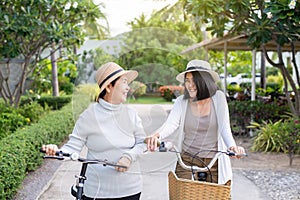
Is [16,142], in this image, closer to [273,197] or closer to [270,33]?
[273,197]

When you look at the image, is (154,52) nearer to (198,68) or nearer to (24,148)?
(198,68)

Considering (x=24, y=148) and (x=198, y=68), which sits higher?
(x=198, y=68)

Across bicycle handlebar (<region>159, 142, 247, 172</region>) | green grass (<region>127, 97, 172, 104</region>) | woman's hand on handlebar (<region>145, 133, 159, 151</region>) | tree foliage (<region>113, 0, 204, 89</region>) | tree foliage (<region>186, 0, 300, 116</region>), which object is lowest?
bicycle handlebar (<region>159, 142, 247, 172</region>)

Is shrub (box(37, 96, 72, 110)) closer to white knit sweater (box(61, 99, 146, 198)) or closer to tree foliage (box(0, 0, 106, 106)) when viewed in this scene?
tree foliage (box(0, 0, 106, 106))

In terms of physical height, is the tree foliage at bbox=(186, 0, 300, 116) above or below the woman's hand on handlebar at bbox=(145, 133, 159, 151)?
above

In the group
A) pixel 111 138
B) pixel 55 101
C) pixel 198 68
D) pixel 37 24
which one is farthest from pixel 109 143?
pixel 55 101

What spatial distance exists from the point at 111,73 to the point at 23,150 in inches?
135

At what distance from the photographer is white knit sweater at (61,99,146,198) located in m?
2.11

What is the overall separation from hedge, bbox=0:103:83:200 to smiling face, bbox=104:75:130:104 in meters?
0.49

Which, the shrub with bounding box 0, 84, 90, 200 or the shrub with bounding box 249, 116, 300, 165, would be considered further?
the shrub with bounding box 249, 116, 300, 165

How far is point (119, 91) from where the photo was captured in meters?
2.13

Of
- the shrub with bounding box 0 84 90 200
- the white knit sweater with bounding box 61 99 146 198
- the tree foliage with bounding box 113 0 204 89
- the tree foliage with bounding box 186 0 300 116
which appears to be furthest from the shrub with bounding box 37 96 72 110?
the tree foliage with bounding box 113 0 204 89

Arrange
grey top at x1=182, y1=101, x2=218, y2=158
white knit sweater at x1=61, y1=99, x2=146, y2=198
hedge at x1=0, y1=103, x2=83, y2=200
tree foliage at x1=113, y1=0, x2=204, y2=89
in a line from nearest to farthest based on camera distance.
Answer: tree foliage at x1=113, y1=0, x2=204, y2=89 → white knit sweater at x1=61, y1=99, x2=146, y2=198 → grey top at x1=182, y1=101, x2=218, y2=158 → hedge at x1=0, y1=103, x2=83, y2=200

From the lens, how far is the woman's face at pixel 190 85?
2109mm
